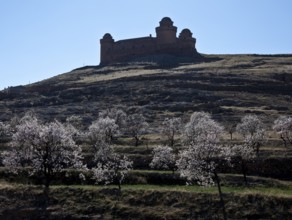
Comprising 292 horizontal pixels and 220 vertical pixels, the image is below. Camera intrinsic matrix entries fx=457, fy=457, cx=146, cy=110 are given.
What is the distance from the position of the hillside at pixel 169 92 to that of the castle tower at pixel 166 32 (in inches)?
560

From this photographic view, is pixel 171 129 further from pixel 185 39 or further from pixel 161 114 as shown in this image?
pixel 185 39

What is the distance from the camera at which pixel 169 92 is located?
145m

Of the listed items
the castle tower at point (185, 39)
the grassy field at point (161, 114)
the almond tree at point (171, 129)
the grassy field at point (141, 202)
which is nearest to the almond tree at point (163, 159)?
the grassy field at point (161, 114)

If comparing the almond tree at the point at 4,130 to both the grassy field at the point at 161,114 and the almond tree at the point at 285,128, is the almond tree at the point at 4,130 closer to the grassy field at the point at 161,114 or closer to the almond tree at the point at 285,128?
the grassy field at the point at 161,114

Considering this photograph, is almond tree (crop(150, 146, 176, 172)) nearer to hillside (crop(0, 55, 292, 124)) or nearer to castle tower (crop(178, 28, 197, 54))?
hillside (crop(0, 55, 292, 124))

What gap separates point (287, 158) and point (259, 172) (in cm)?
515

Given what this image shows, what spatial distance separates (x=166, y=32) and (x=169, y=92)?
5695 cm

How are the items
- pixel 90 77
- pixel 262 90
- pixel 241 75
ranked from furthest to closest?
pixel 90 77 < pixel 241 75 < pixel 262 90

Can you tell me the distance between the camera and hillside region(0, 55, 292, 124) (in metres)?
127

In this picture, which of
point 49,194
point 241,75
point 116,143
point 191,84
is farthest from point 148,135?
point 241,75

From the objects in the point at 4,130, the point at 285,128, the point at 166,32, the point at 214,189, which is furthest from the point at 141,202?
the point at 166,32

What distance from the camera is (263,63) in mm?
186125

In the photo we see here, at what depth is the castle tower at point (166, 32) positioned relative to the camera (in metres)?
194

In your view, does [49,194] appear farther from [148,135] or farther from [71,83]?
[71,83]
